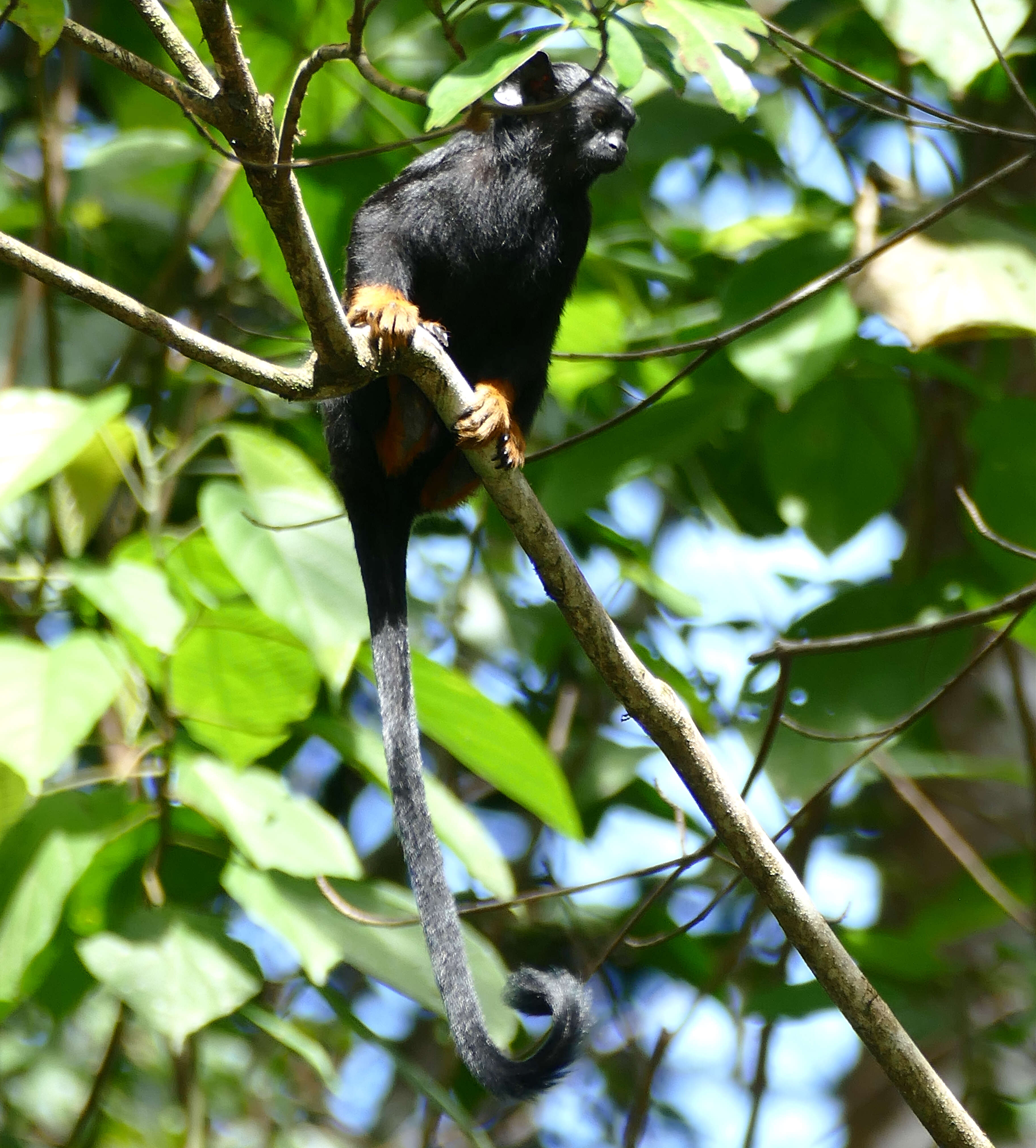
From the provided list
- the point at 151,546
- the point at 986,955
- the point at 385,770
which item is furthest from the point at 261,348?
the point at 986,955

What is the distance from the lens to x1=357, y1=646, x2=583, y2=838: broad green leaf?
2465mm

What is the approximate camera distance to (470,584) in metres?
3.92

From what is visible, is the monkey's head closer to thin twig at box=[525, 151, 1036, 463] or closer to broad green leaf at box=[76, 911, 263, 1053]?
thin twig at box=[525, 151, 1036, 463]

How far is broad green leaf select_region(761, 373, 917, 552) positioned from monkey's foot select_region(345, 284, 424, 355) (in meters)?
0.96

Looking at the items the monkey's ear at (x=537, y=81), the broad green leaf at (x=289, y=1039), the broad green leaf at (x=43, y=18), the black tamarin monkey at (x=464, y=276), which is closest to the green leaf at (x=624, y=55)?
the broad green leaf at (x=43, y=18)

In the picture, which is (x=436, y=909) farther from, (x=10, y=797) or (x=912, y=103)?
(x=912, y=103)

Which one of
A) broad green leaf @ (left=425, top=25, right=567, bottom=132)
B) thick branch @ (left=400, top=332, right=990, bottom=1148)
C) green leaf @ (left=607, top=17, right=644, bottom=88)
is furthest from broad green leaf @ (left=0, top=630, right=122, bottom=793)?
green leaf @ (left=607, top=17, right=644, bottom=88)

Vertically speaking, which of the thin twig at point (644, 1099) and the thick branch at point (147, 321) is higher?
the thick branch at point (147, 321)

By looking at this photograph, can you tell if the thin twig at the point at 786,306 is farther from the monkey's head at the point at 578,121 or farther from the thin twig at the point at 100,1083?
the thin twig at the point at 100,1083

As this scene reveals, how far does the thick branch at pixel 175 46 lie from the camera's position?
1440 millimetres

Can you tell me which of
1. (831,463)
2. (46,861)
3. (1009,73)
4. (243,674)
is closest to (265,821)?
(243,674)

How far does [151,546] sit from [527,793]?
867 mm

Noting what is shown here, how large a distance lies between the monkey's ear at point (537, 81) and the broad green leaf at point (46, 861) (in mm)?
1583

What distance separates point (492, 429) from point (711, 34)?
2.53 feet
